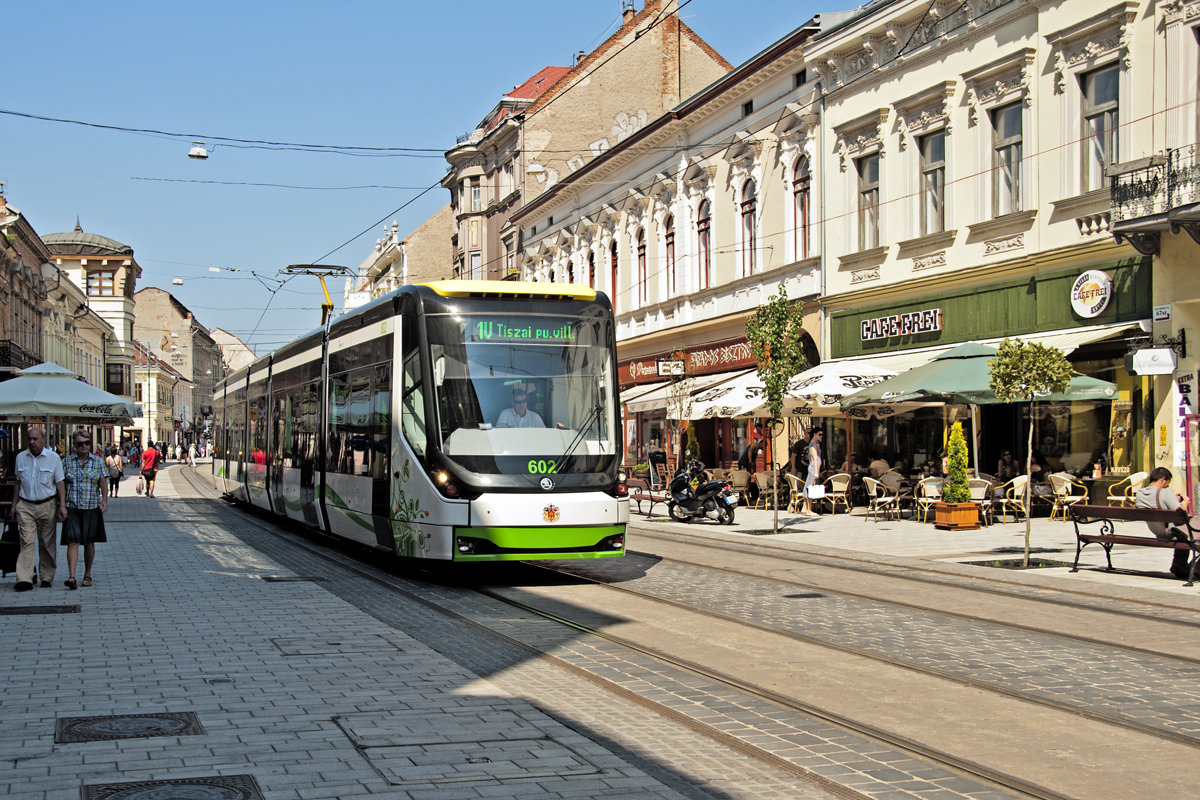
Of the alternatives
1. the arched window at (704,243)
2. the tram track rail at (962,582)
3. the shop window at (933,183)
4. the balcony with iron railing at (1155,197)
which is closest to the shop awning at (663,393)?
the arched window at (704,243)

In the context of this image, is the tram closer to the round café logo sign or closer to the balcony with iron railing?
the balcony with iron railing

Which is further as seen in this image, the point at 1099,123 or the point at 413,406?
the point at 1099,123

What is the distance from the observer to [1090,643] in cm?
972

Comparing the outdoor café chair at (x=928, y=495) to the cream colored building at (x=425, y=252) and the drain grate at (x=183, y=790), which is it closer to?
the drain grate at (x=183, y=790)

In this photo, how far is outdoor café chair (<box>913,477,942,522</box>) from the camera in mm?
22656

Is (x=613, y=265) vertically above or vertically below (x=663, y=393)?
above

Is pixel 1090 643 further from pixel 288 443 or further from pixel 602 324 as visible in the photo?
pixel 288 443

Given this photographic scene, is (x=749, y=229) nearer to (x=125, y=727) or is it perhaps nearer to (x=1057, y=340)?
(x=1057, y=340)

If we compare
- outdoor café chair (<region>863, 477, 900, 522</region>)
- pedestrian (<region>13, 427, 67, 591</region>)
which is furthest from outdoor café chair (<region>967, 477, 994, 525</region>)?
pedestrian (<region>13, 427, 67, 591</region>)

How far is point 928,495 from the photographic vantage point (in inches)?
899

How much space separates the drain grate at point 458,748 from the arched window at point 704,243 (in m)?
29.6

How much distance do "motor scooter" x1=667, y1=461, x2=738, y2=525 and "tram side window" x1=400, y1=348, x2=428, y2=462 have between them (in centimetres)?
1173

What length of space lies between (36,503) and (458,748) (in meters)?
7.98

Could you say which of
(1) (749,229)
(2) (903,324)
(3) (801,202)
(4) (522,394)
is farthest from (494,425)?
(1) (749,229)
